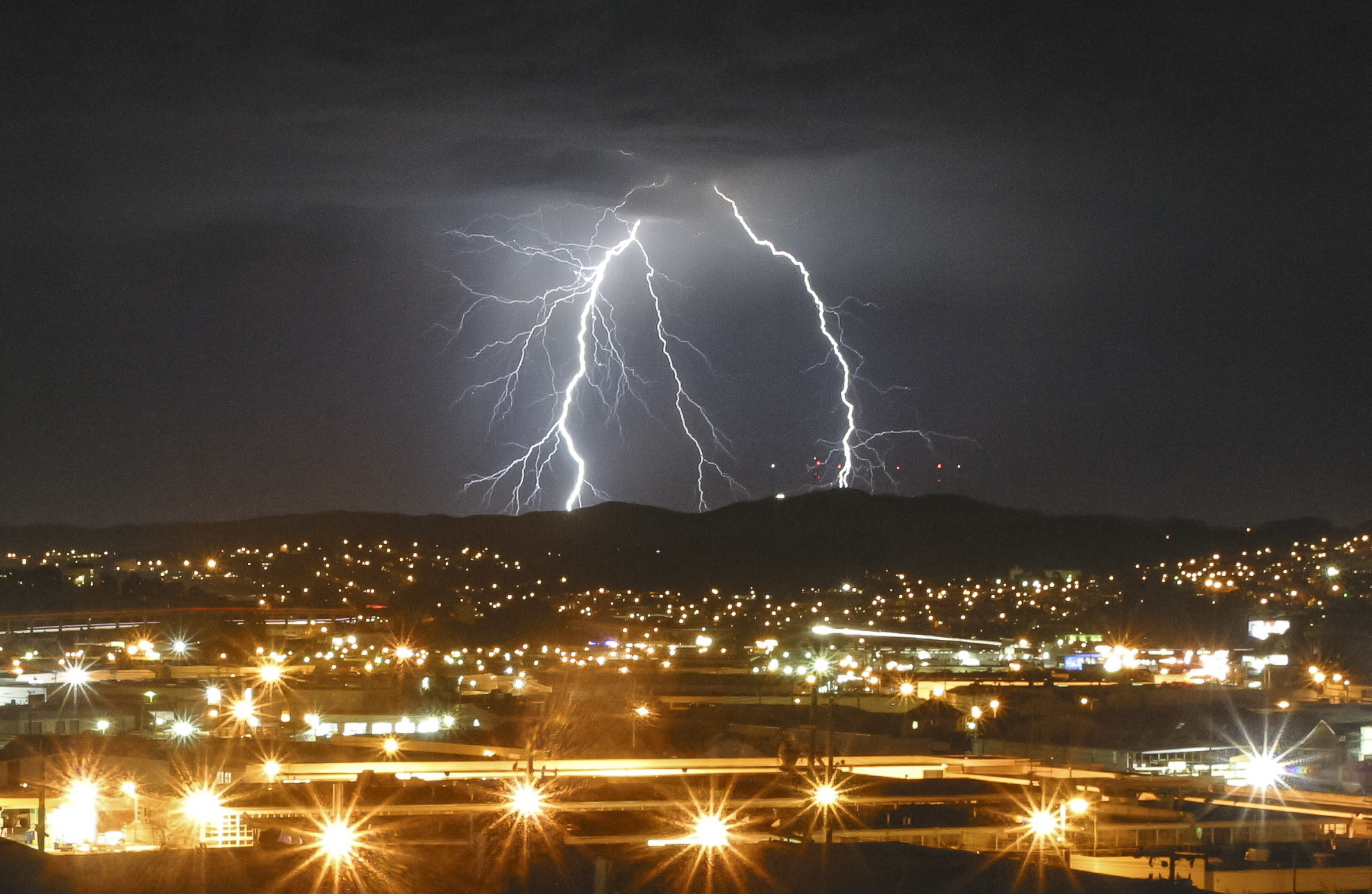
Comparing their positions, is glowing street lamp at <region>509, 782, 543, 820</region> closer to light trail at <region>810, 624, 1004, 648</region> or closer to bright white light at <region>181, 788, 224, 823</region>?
bright white light at <region>181, 788, 224, 823</region>

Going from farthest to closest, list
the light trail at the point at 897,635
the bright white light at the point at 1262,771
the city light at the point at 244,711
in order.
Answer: the light trail at the point at 897,635 → the city light at the point at 244,711 → the bright white light at the point at 1262,771

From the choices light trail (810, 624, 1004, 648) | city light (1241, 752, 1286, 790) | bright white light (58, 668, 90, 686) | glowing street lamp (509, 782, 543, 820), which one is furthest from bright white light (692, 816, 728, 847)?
light trail (810, 624, 1004, 648)

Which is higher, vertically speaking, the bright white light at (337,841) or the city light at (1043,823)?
the city light at (1043,823)

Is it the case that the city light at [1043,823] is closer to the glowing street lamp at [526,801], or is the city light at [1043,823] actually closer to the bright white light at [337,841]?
the glowing street lamp at [526,801]

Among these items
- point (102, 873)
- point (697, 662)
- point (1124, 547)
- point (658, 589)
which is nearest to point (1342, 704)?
point (697, 662)

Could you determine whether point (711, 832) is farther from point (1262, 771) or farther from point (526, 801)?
point (1262, 771)

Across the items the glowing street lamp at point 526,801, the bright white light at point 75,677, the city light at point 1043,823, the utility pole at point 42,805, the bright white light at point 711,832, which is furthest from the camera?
the bright white light at point 75,677

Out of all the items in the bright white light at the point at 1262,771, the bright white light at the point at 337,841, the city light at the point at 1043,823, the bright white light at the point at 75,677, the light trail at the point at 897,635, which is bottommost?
the bright white light at the point at 337,841

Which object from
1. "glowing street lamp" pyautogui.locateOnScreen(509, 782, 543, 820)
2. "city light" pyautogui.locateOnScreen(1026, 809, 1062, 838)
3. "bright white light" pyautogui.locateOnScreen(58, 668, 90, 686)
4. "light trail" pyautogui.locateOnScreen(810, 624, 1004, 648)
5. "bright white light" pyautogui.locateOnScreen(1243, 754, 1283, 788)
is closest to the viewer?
"glowing street lamp" pyautogui.locateOnScreen(509, 782, 543, 820)

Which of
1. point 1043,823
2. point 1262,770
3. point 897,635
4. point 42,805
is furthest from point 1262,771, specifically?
point 897,635

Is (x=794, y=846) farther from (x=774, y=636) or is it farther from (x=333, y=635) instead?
(x=774, y=636)

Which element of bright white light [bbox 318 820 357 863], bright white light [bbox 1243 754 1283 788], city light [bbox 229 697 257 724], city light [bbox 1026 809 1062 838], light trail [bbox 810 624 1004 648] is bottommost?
bright white light [bbox 318 820 357 863]

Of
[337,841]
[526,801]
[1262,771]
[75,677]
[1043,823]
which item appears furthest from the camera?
[75,677]

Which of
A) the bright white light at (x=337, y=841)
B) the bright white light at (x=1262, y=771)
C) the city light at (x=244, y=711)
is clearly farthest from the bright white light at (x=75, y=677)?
the bright white light at (x=1262, y=771)
